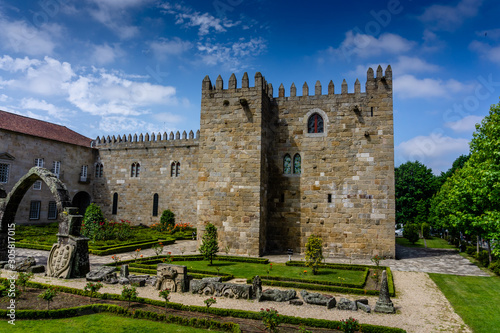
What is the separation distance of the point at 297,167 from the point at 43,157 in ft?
82.2

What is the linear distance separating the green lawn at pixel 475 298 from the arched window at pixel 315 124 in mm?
10597

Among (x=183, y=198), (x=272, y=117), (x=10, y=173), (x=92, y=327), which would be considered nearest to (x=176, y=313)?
(x=92, y=327)

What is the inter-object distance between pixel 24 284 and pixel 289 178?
50.1 ft

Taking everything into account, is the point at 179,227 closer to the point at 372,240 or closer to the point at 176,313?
the point at 372,240

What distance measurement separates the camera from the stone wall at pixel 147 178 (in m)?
31.6

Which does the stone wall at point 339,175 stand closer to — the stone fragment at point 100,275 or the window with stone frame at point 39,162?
the stone fragment at point 100,275

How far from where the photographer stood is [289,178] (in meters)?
21.7

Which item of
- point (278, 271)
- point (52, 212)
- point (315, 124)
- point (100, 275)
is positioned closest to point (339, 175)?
point (315, 124)

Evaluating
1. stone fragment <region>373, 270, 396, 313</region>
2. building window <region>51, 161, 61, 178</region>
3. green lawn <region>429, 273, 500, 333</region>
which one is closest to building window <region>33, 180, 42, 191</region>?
building window <region>51, 161, 61, 178</region>

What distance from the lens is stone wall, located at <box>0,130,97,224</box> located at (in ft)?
93.8

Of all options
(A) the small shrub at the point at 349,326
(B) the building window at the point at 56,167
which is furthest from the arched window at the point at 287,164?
(B) the building window at the point at 56,167

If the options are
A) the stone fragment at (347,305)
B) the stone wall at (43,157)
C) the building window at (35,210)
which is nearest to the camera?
the stone fragment at (347,305)

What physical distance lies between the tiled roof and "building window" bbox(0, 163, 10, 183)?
10.5 feet

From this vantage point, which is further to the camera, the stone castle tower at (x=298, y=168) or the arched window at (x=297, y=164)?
the arched window at (x=297, y=164)
